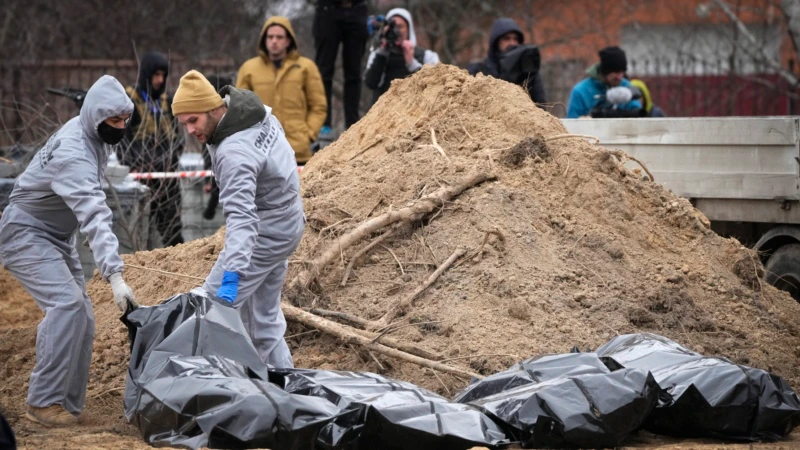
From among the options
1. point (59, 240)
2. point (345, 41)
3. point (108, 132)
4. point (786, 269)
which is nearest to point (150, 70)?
point (345, 41)

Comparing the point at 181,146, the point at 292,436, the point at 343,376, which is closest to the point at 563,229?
the point at 343,376

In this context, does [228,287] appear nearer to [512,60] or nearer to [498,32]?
[512,60]

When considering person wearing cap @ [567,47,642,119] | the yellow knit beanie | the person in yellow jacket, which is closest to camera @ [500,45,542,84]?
person wearing cap @ [567,47,642,119]

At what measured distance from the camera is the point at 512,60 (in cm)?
980

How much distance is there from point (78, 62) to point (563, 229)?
10.1 m

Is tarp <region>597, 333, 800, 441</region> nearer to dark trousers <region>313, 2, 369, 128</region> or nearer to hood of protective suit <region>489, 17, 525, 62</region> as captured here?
hood of protective suit <region>489, 17, 525, 62</region>

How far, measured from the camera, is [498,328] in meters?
6.50

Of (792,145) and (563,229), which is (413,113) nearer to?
(563,229)

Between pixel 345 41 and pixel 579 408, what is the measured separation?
6.98 metres

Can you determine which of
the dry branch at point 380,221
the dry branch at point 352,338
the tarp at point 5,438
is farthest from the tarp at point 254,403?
the dry branch at point 380,221

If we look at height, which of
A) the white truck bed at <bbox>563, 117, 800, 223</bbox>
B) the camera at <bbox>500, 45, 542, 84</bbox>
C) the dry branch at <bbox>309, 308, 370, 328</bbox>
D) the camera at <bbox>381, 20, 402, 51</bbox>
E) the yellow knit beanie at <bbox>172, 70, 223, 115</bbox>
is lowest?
the dry branch at <bbox>309, 308, 370, 328</bbox>

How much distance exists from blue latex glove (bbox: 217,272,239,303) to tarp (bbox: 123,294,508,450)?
0.67ft

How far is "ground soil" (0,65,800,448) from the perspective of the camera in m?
6.56

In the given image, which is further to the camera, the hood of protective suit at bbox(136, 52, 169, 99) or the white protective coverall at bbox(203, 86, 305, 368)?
the hood of protective suit at bbox(136, 52, 169, 99)
